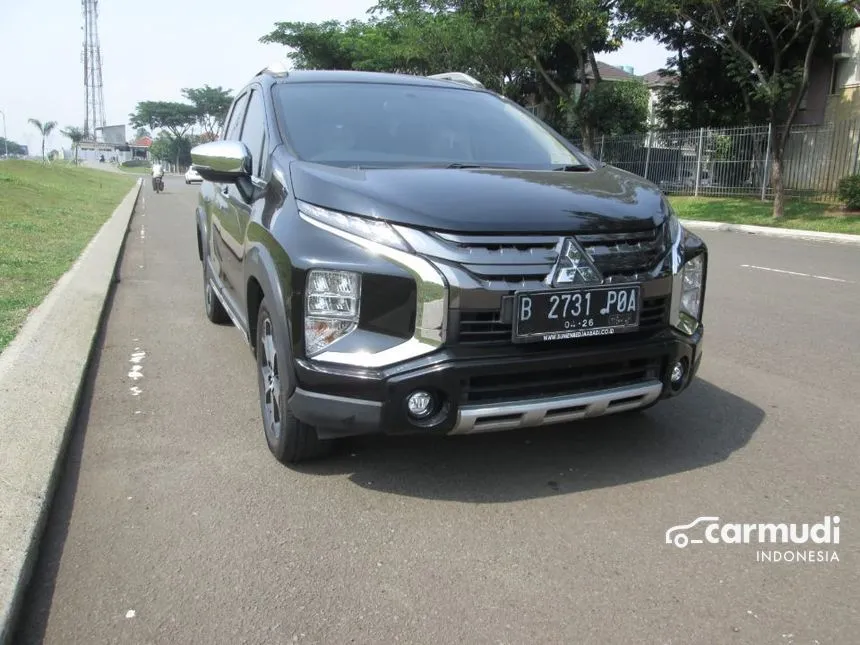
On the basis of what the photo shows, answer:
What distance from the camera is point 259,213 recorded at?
3.49 m

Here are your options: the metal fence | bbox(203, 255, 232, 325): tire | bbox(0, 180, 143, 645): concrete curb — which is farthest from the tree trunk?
bbox(0, 180, 143, 645): concrete curb

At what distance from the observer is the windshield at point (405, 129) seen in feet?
12.0

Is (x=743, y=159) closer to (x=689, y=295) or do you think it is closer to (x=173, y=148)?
(x=689, y=295)

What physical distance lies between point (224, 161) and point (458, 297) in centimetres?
156

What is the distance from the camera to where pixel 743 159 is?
22.2 m

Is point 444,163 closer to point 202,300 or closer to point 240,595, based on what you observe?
point 240,595

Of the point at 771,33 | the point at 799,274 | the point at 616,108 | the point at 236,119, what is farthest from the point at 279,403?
the point at 616,108

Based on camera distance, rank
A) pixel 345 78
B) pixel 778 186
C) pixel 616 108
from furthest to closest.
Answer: pixel 616 108
pixel 778 186
pixel 345 78

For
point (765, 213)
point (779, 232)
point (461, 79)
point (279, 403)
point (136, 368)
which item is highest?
point (461, 79)

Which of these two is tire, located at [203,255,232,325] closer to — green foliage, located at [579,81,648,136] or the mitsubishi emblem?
the mitsubishi emblem

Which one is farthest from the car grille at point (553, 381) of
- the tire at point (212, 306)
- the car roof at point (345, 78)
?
the tire at point (212, 306)

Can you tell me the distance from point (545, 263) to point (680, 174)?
77.9 feet

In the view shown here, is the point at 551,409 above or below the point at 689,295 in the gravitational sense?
below

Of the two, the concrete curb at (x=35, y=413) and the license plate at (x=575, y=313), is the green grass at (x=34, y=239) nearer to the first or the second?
the concrete curb at (x=35, y=413)
